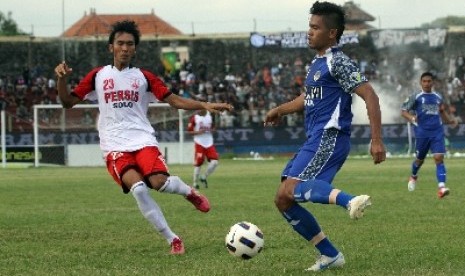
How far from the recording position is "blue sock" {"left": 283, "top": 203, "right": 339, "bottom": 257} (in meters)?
8.16

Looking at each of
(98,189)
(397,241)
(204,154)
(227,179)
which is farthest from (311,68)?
(227,179)

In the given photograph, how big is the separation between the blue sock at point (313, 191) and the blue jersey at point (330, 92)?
489 mm

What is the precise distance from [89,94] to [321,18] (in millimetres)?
3235

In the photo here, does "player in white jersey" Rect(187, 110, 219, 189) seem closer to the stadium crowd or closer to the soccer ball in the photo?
the soccer ball

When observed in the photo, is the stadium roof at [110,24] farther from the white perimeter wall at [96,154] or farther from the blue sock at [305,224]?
the blue sock at [305,224]

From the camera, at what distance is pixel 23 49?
58.7 meters

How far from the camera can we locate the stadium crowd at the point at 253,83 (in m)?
51.2

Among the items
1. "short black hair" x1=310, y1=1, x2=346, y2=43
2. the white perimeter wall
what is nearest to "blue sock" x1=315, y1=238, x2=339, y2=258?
"short black hair" x1=310, y1=1, x2=346, y2=43

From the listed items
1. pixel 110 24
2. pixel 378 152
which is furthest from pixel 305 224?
pixel 110 24

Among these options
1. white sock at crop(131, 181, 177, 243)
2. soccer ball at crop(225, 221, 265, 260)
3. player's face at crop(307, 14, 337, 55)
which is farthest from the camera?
white sock at crop(131, 181, 177, 243)

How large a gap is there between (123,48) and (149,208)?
1.65 m


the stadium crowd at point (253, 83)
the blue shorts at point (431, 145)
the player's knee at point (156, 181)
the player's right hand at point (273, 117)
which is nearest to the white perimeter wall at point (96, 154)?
the stadium crowd at point (253, 83)

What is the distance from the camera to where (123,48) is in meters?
10.2

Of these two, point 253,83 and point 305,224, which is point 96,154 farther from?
point 305,224
